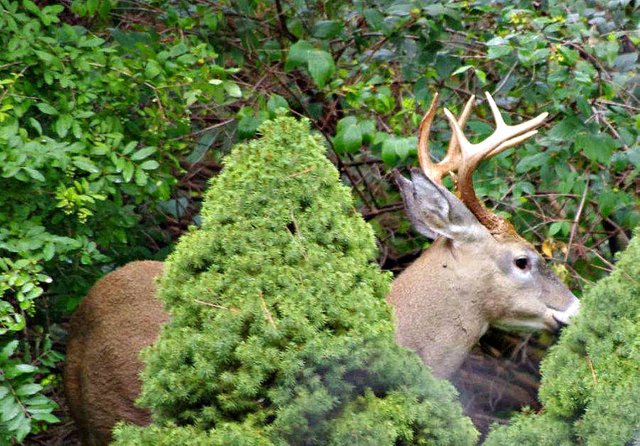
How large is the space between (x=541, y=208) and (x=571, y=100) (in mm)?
919

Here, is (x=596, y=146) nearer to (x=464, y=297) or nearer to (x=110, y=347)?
(x=464, y=297)

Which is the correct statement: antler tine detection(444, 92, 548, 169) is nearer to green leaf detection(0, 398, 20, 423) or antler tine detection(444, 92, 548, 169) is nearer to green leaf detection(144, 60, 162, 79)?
green leaf detection(144, 60, 162, 79)

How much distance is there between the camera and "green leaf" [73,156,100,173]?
16.3 ft

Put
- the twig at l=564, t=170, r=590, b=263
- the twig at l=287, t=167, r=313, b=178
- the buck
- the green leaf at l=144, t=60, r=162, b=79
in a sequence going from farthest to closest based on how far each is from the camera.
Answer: the twig at l=564, t=170, r=590, b=263
the green leaf at l=144, t=60, r=162, b=79
the buck
the twig at l=287, t=167, r=313, b=178

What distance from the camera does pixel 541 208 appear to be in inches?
258

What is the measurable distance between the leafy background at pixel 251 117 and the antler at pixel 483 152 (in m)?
0.15

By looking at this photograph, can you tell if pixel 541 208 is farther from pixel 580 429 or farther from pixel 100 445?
pixel 580 429

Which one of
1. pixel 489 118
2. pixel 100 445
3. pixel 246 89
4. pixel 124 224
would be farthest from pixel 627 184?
pixel 100 445

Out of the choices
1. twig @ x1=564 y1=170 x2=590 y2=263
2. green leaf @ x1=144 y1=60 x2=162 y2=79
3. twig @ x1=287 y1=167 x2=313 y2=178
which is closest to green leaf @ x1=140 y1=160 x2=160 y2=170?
green leaf @ x1=144 y1=60 x2=162 y2=79

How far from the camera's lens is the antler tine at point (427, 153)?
5.66 metres

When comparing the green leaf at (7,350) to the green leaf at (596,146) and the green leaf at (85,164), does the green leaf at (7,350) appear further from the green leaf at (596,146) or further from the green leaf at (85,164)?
the green leaf at (596,146)

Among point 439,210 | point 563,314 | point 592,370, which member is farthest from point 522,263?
point 592,370

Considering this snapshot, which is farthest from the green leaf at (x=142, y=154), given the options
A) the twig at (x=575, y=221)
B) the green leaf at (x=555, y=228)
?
the twig at (x=575, y=221)

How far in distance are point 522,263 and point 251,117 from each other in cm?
150
